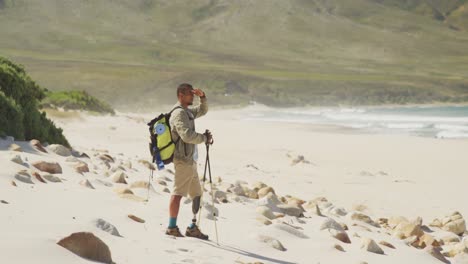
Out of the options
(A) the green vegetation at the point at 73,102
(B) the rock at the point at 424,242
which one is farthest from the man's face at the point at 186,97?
(A) the green vegetation at the point at 73,102

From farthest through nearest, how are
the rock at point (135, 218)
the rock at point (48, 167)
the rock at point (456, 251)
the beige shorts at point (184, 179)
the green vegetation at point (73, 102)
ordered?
the green vegetation at point (73, 102) → the rock at point (48, 167) → the rock at point (456, 251) → the rock at point (135, 218) → the beige shorts at point (184, 179)

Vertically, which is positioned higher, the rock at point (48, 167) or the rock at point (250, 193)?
the rock at point (48, 167)

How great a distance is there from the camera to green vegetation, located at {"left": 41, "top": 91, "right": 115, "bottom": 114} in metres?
29.6

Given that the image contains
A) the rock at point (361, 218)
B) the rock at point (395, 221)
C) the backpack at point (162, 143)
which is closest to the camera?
the backpack at point (162, 143)

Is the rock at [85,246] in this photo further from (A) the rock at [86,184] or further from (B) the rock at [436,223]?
(B) the rock at [436,223]

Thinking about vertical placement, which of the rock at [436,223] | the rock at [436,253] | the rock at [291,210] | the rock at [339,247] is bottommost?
the rock at [436,223]

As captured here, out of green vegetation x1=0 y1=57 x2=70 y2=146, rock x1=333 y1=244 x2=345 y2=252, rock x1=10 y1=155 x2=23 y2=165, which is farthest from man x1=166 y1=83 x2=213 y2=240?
green vegetation x1=0 y1=57 x2=70 y2=146

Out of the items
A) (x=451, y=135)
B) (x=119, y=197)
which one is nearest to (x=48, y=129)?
(x=119, y=197)

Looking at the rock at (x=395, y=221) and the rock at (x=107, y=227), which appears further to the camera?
the rock at (x=395, y=221)

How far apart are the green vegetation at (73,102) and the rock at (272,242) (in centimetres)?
2229

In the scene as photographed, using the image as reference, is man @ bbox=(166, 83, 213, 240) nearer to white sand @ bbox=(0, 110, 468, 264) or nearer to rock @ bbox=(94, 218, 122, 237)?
white sand @ bbox=(0, 110, 468, 264)

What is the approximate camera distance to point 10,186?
699 cm

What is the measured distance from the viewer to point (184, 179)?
258 inches

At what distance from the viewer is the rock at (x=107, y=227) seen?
19.3 ft
